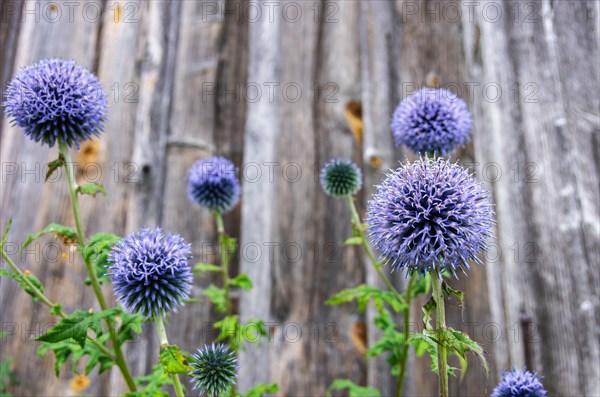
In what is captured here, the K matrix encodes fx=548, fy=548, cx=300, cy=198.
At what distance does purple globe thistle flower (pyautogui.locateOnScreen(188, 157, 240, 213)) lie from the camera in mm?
2676

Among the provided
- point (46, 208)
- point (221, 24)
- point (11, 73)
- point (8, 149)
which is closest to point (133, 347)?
point (46, 208)

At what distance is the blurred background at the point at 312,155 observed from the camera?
8.94 feet

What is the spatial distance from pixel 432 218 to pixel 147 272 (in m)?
0.94

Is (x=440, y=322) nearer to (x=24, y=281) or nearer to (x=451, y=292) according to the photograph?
(x=451, y=292)

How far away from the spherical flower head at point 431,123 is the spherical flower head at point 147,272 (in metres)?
1.16

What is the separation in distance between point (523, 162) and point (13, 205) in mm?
2743

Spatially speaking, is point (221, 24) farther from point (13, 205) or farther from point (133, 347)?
point (133, 347)

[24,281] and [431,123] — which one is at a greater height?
[431,123]

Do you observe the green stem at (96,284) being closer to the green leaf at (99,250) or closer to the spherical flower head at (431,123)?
the green leaf at (99,250)

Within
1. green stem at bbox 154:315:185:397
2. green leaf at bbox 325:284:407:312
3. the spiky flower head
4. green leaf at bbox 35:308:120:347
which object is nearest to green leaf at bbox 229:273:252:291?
green leaf at bbox 325:284:407:312

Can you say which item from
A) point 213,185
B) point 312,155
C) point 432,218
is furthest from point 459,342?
point 312,155

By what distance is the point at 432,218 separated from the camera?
4.81ft

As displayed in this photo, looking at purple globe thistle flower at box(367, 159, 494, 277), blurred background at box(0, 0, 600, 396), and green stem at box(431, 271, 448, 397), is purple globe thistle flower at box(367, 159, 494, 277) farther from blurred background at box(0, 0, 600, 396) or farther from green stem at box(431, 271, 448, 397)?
blurred background at box(0, 0, 600, 396)

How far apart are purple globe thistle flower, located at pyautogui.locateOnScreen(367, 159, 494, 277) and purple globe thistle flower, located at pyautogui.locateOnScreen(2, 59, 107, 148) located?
129 centimetres
